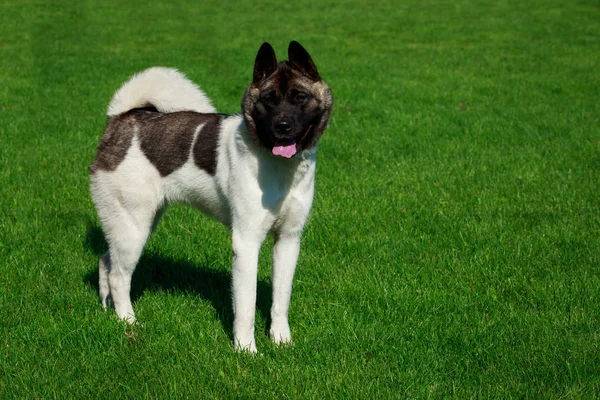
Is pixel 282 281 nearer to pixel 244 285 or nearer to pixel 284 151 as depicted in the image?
pixel 244 285

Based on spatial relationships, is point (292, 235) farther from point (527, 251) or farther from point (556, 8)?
point (556, 8)

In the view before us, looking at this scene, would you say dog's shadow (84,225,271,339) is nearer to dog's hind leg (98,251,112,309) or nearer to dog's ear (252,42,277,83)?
dog's hind leg (98,251,112,309)

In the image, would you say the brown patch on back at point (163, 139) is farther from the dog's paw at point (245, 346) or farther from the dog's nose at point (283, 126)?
the dog's paw at point (245, 346)

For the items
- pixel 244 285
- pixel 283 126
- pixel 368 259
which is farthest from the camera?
pixel 368 259

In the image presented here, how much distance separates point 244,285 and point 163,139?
1249 millimetres

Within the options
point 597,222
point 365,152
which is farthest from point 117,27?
point 597,222

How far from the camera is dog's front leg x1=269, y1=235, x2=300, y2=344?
4.73 metres

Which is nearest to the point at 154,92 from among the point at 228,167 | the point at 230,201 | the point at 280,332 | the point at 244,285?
the point at 228,167

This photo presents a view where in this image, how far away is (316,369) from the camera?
4223 mm

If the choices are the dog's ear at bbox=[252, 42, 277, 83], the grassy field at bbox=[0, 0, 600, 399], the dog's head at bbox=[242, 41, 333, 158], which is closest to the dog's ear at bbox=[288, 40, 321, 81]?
the dog's head at bbox=[242, 41, 333, 158]

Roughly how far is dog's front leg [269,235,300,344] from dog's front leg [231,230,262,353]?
0.23 m

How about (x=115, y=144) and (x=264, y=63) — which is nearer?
(x=264, y=63)

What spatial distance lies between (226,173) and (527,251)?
289 cm

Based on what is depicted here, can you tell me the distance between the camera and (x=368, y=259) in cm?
605
